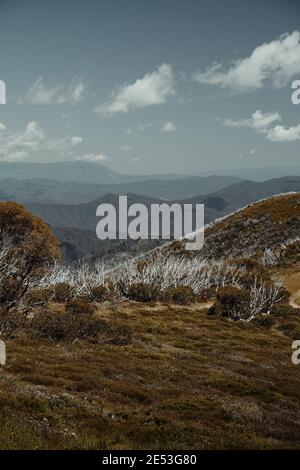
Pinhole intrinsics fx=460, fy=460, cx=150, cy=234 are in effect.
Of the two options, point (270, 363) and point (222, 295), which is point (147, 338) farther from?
point (222, 295)

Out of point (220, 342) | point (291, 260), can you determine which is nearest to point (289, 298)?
point (291, 260)

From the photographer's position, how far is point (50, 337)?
2542 centimetres

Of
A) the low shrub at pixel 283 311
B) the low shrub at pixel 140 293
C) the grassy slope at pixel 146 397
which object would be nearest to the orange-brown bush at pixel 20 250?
the grassy slope at pixel 146 397

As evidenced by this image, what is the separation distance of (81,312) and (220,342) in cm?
1049

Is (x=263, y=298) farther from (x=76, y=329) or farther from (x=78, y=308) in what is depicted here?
(x=76, y=329)

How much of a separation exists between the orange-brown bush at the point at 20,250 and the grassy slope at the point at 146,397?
497cm

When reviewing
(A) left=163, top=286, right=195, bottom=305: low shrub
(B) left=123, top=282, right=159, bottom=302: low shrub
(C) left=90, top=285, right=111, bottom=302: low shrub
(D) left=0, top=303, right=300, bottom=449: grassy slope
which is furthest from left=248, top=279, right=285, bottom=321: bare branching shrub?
(D) left=0, top=303, right=300, bottom=449: grassy slope

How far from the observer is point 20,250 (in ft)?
90.5

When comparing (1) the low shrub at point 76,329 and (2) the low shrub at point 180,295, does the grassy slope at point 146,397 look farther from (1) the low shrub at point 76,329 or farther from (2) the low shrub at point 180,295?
(2) the low shrub at point 180,295

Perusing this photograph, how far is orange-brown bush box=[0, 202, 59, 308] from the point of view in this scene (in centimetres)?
2709

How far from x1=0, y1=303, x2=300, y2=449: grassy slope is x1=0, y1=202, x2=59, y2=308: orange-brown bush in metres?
4.97

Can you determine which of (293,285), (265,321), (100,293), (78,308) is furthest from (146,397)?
(293,285)

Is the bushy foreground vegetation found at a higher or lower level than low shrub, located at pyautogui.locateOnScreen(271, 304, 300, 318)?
higher

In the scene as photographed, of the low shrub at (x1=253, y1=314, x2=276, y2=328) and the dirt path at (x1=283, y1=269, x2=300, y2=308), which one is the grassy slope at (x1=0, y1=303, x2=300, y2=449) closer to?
the low shrub at (x1=253, y1=314, x2=276, y2=328)
